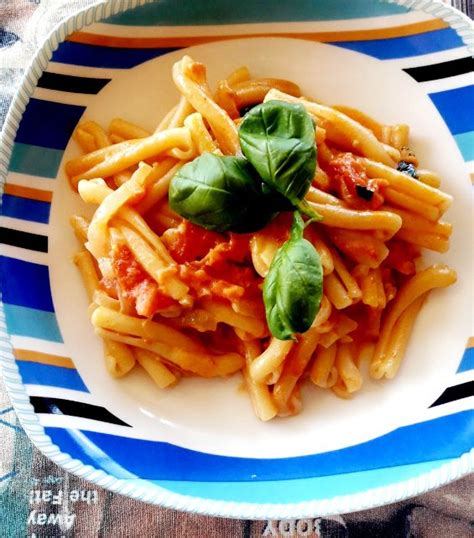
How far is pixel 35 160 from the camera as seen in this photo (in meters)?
2.26

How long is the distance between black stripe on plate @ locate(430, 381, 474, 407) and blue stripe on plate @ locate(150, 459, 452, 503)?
189 mm

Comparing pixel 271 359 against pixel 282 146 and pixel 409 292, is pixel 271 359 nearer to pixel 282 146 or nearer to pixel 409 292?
pixel 409 292

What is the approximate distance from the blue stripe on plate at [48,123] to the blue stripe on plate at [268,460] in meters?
0.88

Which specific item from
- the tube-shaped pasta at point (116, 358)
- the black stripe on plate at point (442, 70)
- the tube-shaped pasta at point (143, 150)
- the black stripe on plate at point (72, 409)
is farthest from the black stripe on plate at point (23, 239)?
the black stripe on plate at point (442, 70)

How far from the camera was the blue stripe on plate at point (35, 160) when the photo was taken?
87.7 inches

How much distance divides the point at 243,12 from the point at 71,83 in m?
0.60

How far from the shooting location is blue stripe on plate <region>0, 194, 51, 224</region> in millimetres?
2193

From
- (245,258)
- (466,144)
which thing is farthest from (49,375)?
(466,144)

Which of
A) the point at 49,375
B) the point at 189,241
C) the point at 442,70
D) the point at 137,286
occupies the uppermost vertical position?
the point at 442,70

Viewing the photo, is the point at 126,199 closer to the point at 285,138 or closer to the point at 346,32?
the point at 285,138

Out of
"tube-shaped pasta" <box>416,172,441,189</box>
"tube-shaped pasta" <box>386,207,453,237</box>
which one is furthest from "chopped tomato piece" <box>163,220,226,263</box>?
"tube-shaped pasta" <box>416,172,441,189</box>

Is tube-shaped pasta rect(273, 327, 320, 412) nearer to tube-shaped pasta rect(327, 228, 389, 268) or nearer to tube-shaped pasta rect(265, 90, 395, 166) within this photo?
tube-shaped pasta rect(327, 228, 389, 268)

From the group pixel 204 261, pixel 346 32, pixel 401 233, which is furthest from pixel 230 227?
pixel 346 32

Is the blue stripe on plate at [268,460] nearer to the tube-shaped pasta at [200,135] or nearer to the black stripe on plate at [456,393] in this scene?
the black stripe on plate at [456,393]
